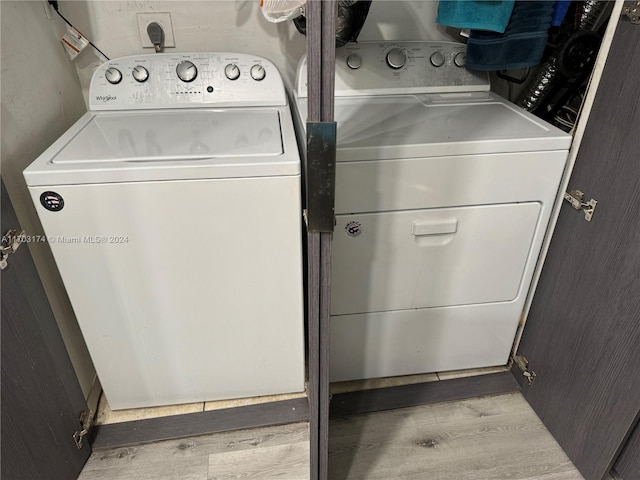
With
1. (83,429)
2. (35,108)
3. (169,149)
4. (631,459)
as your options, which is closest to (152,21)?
(35,108)

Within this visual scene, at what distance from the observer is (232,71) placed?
4.82ft

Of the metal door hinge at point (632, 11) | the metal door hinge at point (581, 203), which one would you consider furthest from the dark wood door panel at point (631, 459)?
the metal door hinge at point (632, 11)

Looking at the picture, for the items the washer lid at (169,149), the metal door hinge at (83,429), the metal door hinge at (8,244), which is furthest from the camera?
the metal door hinge at (83,429)

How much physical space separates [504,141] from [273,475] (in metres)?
1.14

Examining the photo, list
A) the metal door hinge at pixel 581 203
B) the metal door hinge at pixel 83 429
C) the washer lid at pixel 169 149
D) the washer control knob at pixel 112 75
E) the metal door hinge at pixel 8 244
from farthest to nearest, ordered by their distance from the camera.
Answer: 1. the washer control knob at pixel 112 75
2. the metal door hinge at pixel 83 429
3. the metal door hinge at pixel 581 203
4. the washer lid at pixel 169 149
5. the metal door hinge at pixel 8 244

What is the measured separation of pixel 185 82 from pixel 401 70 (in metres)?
0.70

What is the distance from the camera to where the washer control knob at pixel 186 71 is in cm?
146

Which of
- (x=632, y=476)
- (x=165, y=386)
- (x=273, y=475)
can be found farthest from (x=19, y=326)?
(x=632, y=476)

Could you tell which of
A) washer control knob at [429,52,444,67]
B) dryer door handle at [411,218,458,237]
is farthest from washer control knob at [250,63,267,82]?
dryer door handle at [411,218,458,237]

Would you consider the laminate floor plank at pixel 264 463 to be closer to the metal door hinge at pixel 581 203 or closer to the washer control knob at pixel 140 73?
the metal door hinge at pixel 581 203

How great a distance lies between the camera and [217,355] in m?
1.42

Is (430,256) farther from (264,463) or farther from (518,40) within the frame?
(264,463)

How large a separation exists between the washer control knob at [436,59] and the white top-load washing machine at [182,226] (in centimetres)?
51

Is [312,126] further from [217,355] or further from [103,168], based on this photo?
[217,355]
